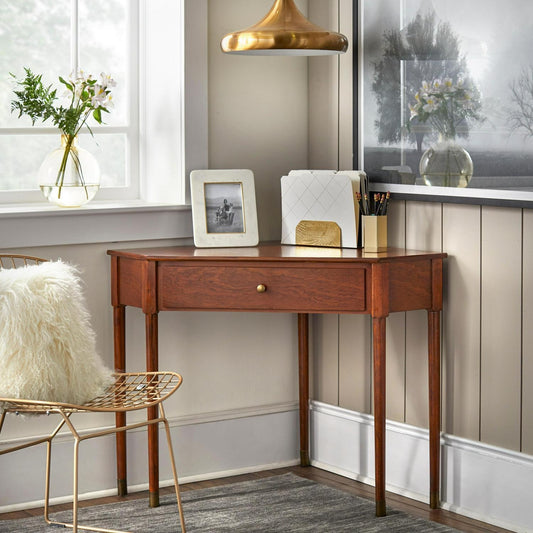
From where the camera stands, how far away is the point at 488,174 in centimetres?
292

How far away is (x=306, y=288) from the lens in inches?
119

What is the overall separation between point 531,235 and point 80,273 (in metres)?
1.48

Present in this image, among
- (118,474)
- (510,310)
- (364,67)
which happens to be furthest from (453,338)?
(118,474)

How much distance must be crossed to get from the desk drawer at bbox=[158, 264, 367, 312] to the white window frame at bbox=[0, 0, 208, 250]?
327mm

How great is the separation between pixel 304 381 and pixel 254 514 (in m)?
0.68

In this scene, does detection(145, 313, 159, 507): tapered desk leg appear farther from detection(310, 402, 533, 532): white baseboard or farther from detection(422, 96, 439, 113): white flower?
detection(422, 96, 439, 113): white flower

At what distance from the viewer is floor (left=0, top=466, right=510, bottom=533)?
299cm

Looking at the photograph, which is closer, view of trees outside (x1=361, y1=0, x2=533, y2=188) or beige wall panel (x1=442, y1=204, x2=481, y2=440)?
view of trees outside (x1=361, y1=0, x2=533, y2=188)

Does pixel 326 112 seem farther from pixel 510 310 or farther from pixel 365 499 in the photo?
pixel 365 499

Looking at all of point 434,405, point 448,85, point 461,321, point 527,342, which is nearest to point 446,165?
point 448,85

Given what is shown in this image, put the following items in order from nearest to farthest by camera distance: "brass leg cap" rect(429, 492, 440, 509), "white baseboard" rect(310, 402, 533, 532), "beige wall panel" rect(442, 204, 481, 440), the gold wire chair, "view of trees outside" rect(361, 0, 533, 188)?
the gold wire chair
"view of trees outside" rect(361, 0, 533, 188)
"white baseboard" rect(310, 402, 533, 532)
"beige wall panel" rect(442, 204, 481, 440)
"brass leg cap" rect(429, 492, 440, 509)

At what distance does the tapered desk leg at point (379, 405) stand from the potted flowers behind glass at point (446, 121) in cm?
51

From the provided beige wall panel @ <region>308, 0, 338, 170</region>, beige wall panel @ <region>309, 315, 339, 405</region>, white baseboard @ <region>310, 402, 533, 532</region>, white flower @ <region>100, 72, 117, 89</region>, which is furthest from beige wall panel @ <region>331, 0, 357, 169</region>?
white baseboard @ <region>310, 402, 533, 532</region>

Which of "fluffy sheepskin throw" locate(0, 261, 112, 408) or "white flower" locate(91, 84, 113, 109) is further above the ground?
"white flower" locate(91, 84, 113, 109)
